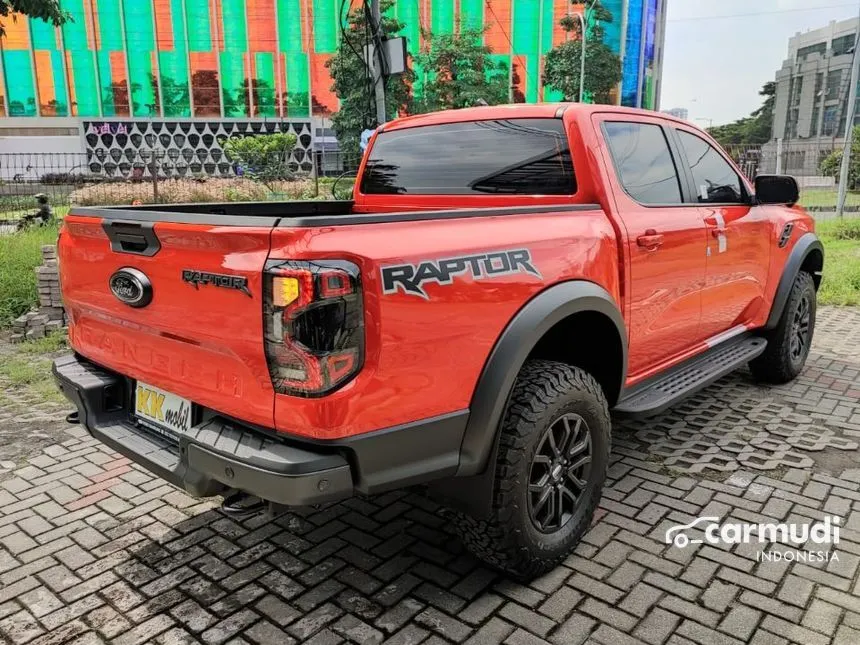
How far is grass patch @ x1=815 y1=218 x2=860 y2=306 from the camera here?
8359 millimetres

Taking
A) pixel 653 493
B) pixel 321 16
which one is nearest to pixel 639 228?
pixel 653 493

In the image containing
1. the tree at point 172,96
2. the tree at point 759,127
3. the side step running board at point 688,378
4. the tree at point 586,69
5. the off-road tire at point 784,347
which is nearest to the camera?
the side step running board at point 688,378

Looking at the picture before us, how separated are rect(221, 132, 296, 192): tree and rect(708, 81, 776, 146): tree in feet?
230

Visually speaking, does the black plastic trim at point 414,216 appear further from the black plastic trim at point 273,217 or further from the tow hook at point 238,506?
the tow hook at point 238,506

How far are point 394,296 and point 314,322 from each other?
255 mm

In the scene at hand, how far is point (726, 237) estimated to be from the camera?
13.0ft

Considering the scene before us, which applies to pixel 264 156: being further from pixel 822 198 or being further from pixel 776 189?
pixel 776 189

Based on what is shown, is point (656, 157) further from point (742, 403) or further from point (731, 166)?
point (742, 403)

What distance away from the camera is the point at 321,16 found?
164 ft

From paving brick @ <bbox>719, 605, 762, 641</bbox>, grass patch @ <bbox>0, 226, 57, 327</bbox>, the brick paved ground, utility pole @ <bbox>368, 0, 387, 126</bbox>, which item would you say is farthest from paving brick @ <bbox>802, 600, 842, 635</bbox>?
utility pole @ <bbox>368, 0, 387, 126</bbox>

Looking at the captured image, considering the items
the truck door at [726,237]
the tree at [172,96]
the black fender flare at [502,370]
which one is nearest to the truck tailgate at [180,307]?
the black fender flare at [502,370]

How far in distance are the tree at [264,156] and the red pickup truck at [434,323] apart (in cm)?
1432

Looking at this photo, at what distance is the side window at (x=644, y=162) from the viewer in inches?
131

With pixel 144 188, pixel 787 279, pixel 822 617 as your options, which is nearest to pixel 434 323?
pixel 822 617
